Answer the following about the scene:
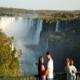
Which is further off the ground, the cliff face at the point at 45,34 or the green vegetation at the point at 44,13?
the green vegetation at the point at 44,13

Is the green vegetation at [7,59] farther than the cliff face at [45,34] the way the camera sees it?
Yes

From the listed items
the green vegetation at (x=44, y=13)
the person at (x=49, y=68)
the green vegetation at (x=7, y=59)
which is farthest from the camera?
the green vegetation at (x=7, y=59)

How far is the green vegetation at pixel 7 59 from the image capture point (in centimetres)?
1554

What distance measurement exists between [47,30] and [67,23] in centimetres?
99

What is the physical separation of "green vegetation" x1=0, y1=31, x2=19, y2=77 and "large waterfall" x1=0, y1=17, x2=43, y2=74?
357mm

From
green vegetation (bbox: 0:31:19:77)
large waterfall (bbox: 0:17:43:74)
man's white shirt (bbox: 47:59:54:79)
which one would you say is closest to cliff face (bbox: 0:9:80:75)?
large waterfall (bbox: 0:17:43:74)

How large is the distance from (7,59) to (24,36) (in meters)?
1.79

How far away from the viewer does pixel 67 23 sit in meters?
16.9

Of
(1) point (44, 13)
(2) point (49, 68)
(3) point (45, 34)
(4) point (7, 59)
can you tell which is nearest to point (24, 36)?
(3) point (45, 34)

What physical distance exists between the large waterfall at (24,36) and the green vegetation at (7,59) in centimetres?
36

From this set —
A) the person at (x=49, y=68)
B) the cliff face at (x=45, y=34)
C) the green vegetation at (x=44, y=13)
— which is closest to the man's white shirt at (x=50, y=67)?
the person at (x=49, y=68)

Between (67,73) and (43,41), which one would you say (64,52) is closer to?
(43,41)

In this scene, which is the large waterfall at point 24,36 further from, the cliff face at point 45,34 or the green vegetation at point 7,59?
the green vegetation at point 7,59

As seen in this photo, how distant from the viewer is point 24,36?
51.6 ft
